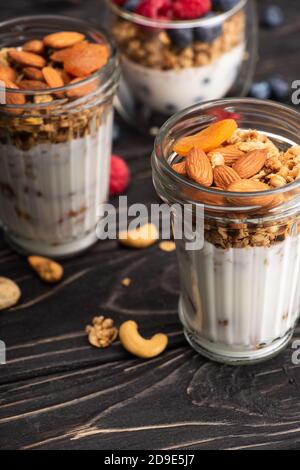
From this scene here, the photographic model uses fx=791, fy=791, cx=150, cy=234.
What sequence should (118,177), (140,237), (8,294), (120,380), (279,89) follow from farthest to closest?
(279,89) → (118,177) → (140,237) → (8,294) → (120,380)

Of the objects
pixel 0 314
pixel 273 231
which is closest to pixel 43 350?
pixel 0 314

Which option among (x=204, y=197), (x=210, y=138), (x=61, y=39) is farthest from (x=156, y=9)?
(x=204, y=197)

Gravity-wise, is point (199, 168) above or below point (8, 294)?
above

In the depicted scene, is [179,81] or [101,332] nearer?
[101,332]

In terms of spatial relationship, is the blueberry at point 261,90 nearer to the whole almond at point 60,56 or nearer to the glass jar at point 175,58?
the glass jar at point 175,58

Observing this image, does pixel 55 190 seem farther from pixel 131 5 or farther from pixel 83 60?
pixel 131 5
